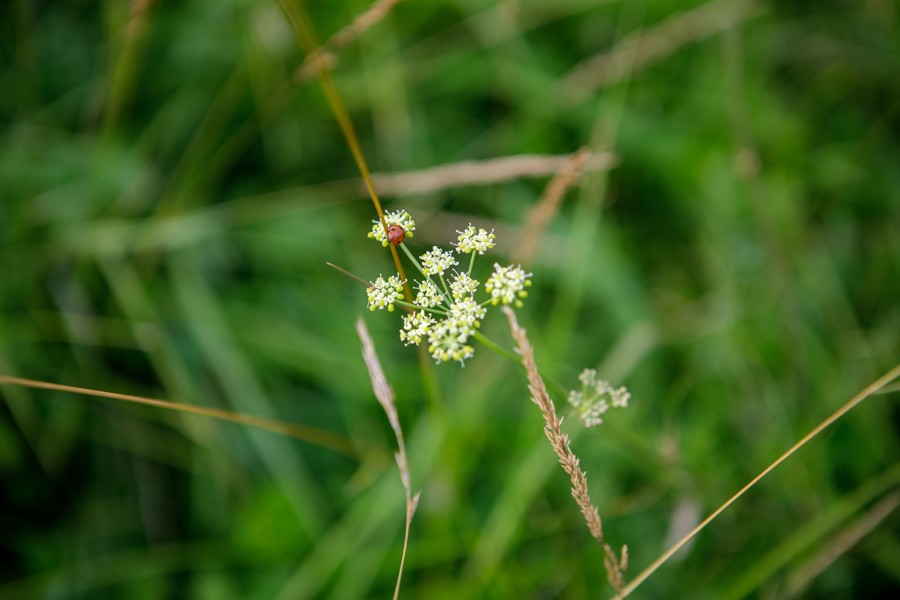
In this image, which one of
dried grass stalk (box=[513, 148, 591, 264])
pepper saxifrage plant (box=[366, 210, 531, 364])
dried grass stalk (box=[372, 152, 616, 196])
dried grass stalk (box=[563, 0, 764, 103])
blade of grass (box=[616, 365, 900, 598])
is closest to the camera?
pepper saxifrage plant (box=[366, 210, 531, 364])

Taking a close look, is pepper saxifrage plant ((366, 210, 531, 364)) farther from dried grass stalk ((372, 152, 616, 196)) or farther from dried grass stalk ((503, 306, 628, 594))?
dried grass stalk ((372, 152, 616, 196))

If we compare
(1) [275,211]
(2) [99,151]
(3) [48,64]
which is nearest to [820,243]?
(1) [275,211]

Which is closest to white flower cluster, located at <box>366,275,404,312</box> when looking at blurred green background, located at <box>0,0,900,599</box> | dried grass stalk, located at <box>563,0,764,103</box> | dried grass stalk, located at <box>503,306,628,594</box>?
dried grass stalk, located at <box>503,306,628,594</box>

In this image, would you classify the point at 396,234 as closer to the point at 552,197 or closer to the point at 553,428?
the point at 553,428

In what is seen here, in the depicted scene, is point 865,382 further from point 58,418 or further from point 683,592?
point 58,418

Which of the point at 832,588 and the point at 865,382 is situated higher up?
the point at 865,382

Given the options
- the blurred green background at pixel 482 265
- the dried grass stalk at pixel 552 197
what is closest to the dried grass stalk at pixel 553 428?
the dried grass stalk at pixel 552 197

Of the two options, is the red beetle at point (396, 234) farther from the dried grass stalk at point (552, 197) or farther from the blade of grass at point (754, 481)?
the blade of grass at point (754, 481)
